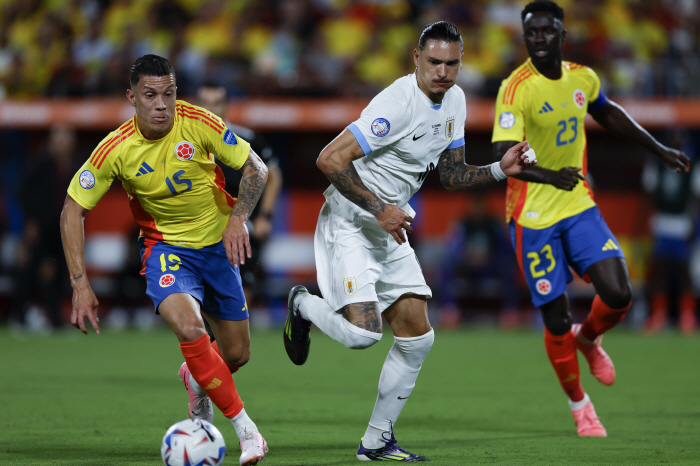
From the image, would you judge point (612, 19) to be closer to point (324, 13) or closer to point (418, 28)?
point (418, 28)

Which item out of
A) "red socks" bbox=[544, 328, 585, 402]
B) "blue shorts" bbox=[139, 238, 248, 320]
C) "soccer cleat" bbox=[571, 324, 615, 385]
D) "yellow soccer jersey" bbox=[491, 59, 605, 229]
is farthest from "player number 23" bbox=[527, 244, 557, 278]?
"blue shorts" bbox=[139, 238, 248, 320]

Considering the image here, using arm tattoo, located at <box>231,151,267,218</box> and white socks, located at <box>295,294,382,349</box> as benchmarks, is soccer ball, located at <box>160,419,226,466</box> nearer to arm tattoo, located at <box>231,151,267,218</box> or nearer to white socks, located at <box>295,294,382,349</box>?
white socks, located at <box>295,294,382,349</box>

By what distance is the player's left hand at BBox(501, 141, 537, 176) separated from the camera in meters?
5.22

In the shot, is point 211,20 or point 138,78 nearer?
point 138,78

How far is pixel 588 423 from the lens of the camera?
6.26 metres

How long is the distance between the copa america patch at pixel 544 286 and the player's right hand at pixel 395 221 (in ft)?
5.77

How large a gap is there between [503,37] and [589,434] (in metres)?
10.4

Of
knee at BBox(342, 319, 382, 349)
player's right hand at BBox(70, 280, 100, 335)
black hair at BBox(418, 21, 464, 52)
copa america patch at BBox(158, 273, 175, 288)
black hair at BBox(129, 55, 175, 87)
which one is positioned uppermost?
black hair at BBox(418, 21, 464, 52)

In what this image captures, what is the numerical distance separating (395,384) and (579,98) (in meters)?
2.62

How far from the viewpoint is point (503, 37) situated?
50.5 feet

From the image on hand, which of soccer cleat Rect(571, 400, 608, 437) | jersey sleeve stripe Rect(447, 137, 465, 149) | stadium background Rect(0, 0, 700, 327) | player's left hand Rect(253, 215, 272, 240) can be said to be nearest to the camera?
jersey sleeve stripe Rect(447, 137, 465, 149)

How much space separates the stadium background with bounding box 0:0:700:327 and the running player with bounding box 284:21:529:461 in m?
7.94

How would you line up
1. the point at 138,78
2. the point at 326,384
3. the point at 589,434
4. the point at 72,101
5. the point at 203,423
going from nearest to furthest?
the point at 203,423, the point at 138,78, the point at 589,434, the point at 326,384, the point at 72,101

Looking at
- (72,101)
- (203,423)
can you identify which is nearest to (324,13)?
(72,101)
